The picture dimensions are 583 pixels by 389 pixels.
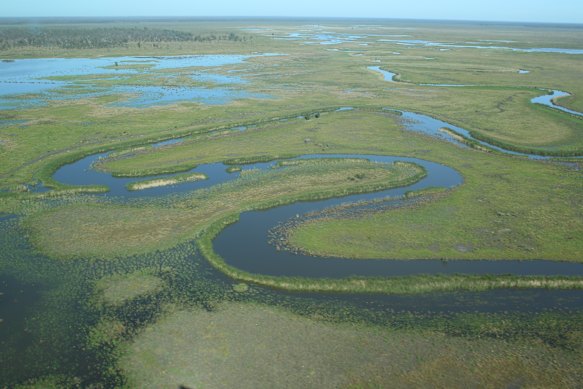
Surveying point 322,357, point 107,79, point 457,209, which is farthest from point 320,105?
point 322,357

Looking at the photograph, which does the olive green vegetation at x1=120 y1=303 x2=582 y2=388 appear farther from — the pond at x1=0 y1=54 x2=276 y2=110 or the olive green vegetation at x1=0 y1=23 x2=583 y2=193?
the pond at x1=0 y1=54 x2=276 y2=110

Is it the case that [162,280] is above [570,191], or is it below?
below

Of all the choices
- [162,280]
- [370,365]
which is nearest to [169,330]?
[162,280]

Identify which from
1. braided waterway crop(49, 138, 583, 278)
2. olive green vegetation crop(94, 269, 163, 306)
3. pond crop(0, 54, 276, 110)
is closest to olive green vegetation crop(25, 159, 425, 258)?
braided waterway crop(49, 138, 583, 278)

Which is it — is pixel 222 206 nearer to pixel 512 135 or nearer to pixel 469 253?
pixel 469 253

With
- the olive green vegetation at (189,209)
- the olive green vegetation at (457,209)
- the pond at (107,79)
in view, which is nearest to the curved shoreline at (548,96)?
the olive green vegetation at (457,209)
